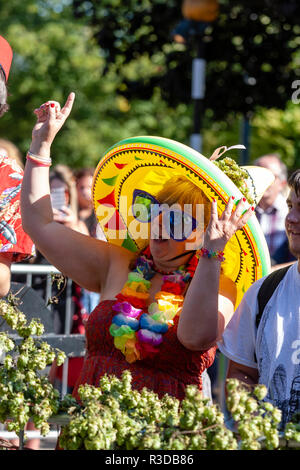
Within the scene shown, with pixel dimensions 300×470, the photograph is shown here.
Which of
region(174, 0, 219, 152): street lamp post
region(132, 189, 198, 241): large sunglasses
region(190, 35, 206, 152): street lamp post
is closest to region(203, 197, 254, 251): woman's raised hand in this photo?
region(132, 189, 198, 241): large sunglasses

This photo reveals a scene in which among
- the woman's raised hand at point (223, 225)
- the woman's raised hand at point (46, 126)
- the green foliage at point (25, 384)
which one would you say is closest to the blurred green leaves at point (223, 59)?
the woman's raised hand at point (46, 126)

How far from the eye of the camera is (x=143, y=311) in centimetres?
266

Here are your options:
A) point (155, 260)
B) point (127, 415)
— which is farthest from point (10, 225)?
point (127, 415)

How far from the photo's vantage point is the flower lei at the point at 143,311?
99.7 inches

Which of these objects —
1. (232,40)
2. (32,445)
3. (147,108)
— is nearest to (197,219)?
(32,445)

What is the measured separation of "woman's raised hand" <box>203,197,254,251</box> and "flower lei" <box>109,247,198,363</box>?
0.45 m

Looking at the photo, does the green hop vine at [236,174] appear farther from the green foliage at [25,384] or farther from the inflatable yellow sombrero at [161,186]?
the green foliage at [25,384]

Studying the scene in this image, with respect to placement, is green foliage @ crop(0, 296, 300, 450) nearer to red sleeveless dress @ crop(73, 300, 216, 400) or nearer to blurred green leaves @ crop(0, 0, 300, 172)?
red sleeveless dress @ crop(73, 300, 216, 400)

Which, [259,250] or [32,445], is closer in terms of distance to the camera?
[259,250]

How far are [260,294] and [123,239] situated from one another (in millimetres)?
730

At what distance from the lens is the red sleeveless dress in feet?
8.27
